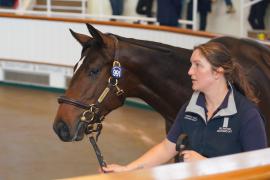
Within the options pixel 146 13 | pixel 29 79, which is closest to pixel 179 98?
pixel 146 13

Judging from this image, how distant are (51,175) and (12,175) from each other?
36 cm

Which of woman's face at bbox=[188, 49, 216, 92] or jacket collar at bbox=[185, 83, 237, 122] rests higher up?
woman's face at bbox=[188, 49, 216, 92]

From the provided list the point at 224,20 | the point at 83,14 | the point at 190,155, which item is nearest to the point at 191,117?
the point at 190,155

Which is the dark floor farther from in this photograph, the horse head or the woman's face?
the woman's face

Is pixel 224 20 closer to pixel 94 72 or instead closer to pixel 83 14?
pixel 83 14

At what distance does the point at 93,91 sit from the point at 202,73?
4.59 ft

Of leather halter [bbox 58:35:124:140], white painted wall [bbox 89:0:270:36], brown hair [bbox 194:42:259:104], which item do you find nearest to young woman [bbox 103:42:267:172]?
brown hair [bbox 194:42:259:104]

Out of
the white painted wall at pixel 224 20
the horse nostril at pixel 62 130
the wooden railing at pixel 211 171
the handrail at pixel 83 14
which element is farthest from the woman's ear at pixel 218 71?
the white painted wall at pixel 224 20

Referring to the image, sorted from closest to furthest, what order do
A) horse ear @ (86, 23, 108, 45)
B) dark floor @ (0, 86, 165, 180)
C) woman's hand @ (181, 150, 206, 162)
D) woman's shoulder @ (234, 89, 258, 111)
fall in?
woman's hand @ (181, 150, 206, 162), woman's shoulder @ (234, 89, 258, 111), horse ear @ (86, 23, 108, 45), dark floor @ (0, 86, 165, 180)

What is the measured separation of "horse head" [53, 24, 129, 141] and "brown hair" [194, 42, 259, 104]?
1254mm

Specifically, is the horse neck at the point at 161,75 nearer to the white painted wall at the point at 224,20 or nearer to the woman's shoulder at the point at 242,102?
the woman's shoulder at the point at 242,102

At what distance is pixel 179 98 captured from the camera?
3725 mm

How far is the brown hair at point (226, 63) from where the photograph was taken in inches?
94.6

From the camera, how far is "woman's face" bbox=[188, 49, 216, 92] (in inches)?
94.2
